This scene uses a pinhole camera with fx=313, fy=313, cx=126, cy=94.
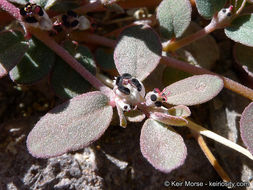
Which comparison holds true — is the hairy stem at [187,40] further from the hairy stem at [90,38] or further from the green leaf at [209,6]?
the hairy stem at [90,38]

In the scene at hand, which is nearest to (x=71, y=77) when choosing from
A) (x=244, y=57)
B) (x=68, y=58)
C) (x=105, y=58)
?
(x=68, y=58)

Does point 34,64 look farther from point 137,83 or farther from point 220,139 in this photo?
point 220,139

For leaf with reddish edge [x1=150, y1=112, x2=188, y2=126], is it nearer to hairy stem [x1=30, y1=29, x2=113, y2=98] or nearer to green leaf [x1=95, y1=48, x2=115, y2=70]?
hairy stem [x1=30, y1=29, x2=113, y2=98]

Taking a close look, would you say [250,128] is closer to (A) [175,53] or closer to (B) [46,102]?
(A) [175,53]

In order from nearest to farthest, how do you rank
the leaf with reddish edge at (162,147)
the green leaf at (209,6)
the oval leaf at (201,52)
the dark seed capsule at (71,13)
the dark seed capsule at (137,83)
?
1. the leaf with reddish edge at (162,147)
2. the dark seed capsule at (137,83)
3. the green leaf at (209,6)
4. the dark seed capsule at (71,13)
5. the oval leaf at (201,52)

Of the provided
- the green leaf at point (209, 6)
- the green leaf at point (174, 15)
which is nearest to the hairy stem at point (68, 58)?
the green leaf at point (174, 15)
